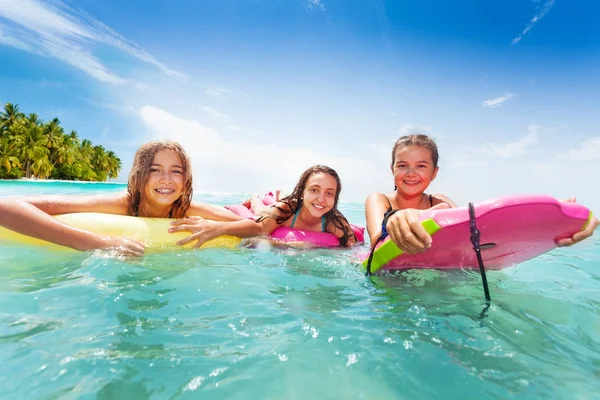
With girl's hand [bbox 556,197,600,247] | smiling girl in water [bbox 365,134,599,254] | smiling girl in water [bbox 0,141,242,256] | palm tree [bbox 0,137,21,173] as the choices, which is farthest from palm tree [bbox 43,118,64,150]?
girl's hand [bbox 556,197,600,247]

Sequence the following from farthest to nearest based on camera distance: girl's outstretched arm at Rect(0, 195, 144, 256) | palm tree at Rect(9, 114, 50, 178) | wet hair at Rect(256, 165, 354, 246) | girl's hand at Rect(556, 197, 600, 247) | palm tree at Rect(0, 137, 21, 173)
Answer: palm tree at Rect(9, 114, 50, 178) < palm tree at Rect(0, 137, 21, 173) < wet hair at Rect(256, 165, 354, 246) < girl's outstretched arm at Rect(0, 195, 144, 256) < girl's hand at Rect(556, 197, 600, 247)

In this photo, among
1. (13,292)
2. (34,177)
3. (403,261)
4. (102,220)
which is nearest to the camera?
(13,292)

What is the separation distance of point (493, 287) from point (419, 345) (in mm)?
1341

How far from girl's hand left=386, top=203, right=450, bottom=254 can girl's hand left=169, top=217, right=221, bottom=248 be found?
85.9 inches

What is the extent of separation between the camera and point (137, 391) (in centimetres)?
110

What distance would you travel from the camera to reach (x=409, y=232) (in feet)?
5.61

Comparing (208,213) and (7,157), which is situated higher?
(7,157)

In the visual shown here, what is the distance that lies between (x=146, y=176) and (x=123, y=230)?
22.0 inches

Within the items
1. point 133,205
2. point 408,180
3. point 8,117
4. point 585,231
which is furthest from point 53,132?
point 585,231

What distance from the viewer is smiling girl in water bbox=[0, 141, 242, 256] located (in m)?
2.87

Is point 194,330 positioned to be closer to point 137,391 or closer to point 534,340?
point 137,391

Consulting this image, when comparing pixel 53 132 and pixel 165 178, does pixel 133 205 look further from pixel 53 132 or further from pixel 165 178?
pixel 53 132

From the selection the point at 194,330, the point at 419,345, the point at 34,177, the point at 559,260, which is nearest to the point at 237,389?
the point at 194,330

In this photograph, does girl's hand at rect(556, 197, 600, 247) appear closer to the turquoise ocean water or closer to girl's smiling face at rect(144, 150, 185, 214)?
the turquoise ocean water
